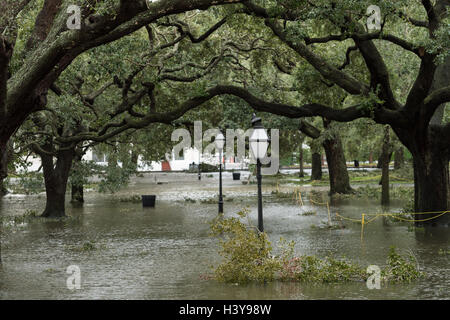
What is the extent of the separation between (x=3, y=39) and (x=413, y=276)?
28.9ft

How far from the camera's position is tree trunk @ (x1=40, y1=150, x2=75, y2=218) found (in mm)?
24172

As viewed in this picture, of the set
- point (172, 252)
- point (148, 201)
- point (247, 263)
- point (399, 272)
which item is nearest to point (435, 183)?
point (399, 272)

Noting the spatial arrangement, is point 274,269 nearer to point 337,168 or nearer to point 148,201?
point 148,201

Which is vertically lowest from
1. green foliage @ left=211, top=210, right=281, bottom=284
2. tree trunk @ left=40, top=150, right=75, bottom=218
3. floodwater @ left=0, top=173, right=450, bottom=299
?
floodwater @ left=0, top=173, right=450, bottom=299

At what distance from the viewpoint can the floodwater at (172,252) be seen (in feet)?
32.9

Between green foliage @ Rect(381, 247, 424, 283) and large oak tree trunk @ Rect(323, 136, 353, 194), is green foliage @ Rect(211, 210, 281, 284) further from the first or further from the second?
large oak tree trunk @ Rect(323, 136, 353, 194)

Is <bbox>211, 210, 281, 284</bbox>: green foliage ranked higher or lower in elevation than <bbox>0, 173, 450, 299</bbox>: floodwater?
higher

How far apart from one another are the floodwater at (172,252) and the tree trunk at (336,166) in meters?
5.84

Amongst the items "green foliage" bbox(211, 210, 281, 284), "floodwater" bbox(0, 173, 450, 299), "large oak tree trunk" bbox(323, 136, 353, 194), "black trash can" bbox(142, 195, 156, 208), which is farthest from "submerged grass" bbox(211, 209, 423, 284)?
"large oak tree trunk" bbox(323, 136, 353, 194)

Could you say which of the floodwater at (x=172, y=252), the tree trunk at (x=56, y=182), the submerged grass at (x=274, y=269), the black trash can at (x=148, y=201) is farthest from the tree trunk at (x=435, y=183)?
the tree trunk at (x=56, y=182)

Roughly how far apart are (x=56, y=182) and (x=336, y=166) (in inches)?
622

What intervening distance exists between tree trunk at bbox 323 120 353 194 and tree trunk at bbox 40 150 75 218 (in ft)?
48.6

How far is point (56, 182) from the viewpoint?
24312 millimetres

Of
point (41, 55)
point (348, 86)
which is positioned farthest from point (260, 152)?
point (348, 86)
